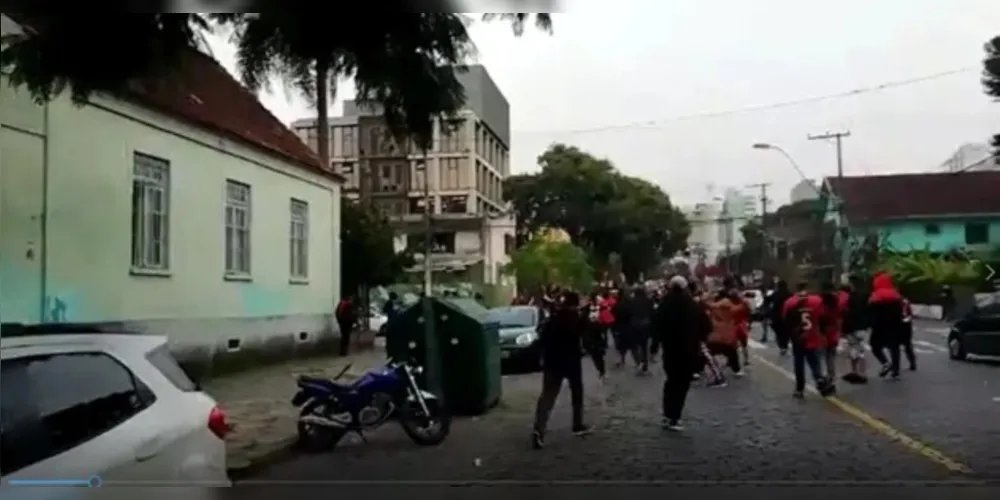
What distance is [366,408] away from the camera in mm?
11102

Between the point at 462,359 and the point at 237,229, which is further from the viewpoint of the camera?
the point at 462,359

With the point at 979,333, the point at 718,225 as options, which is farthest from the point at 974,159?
the point at 718,225

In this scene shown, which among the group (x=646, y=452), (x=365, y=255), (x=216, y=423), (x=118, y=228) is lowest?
(x=646, y=452)

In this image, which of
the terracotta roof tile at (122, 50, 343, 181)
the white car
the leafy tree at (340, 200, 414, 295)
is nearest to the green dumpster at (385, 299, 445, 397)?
the terracotta roof tile at (122, 50, 343, 181)

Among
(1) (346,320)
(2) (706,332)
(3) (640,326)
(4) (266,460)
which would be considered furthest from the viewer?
(1) (346,320)

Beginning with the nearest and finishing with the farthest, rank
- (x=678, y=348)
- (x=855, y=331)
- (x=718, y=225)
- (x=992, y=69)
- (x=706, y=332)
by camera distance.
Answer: (x=992, y=69), (x=678, y=348), (x=706, y=332), (x=855, y=331), (x=718, y=225)

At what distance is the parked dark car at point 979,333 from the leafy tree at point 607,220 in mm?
11668

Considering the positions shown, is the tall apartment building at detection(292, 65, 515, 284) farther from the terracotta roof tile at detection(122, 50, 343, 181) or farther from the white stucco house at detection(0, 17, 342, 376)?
the white stucco house at detection(0, 17, 342, 376)

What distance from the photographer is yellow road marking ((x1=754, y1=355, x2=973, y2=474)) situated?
29.9ft

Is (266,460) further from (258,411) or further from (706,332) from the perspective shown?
(706,332)

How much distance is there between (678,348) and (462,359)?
9.87 ft

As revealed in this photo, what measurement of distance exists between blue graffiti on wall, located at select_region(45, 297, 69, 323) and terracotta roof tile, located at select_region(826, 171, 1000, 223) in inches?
315

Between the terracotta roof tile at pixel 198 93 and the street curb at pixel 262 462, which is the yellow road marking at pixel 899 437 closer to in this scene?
the street curb at pixel 262 462

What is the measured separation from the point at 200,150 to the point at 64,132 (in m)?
4.79
